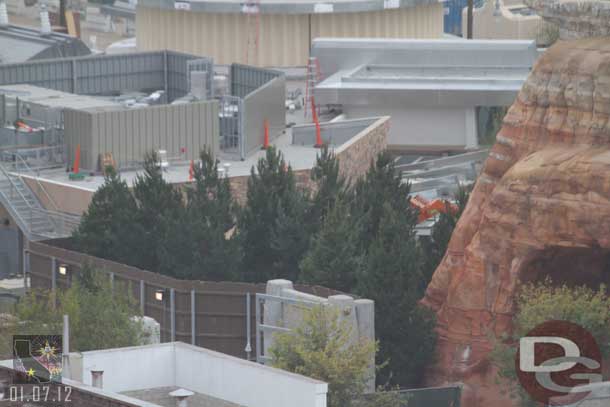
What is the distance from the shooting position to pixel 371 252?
71.6 m

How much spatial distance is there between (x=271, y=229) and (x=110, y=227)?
15.9 feet

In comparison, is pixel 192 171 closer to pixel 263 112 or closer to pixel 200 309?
pixel 263 112

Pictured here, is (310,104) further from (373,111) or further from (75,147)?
(75,147)

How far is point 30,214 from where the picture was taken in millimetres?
83438

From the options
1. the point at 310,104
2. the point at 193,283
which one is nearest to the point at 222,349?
the point at 193,283

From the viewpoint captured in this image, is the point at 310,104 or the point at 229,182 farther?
the point at 310,104

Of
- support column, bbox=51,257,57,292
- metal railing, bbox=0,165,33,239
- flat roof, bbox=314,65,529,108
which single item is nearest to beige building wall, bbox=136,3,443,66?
flat roof, bbox=314,65,529,108

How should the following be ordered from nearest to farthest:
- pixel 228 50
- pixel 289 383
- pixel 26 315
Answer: pixel 289 383, pixel 26 315, pixel 228 50

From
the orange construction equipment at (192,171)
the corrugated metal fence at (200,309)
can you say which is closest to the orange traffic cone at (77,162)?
the orange construction equipment at (192,171)

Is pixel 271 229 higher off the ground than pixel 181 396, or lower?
lower

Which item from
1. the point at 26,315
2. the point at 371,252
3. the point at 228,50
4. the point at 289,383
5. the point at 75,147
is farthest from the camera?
the point at 228,50

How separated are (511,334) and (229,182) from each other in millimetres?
15784

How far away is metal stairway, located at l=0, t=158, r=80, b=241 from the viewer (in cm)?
8219

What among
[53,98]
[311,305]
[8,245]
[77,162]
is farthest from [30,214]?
[311,305]
